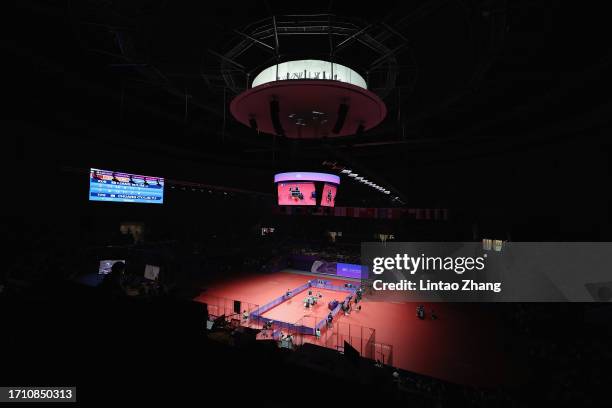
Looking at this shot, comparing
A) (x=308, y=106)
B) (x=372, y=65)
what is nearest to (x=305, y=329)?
(x=372, y=65)

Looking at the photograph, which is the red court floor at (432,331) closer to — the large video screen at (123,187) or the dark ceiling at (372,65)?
the dark ceiling at (372,65)

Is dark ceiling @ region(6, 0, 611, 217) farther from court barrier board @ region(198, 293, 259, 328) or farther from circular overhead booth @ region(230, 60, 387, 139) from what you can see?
court barrier board @ region(198, 293, 259, 328)

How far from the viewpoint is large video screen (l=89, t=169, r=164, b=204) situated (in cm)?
1208

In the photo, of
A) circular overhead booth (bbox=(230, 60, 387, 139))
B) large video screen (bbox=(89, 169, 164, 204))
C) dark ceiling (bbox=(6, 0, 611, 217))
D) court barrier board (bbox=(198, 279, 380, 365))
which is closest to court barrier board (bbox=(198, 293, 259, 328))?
court barrier board (bbox=(198, 279, 380, 365))

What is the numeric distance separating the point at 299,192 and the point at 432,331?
9.77 m

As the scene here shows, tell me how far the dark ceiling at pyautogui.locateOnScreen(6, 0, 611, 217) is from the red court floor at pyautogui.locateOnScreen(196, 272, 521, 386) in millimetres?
6227

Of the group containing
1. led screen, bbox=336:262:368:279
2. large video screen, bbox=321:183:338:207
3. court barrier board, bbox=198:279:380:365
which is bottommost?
court barrier board, bbox=198:279:380:365

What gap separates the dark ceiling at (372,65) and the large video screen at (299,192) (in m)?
1.15

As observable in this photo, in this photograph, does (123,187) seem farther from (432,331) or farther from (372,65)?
(432,331)

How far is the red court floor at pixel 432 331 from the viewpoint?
897 centimetres

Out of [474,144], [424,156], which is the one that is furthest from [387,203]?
[474,144]

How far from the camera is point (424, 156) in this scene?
1373cm

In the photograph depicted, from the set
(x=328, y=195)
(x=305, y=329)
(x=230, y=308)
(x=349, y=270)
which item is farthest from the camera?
(x=349, y=270)

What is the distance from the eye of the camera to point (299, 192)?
774 cm
